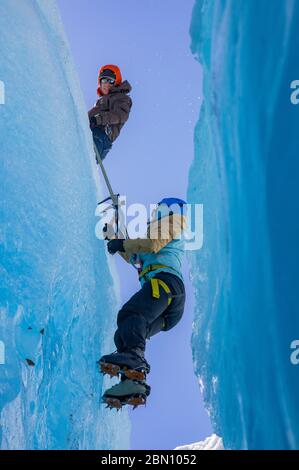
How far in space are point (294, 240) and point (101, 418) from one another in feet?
8.63

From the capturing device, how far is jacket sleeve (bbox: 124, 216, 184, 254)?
392 centimetres

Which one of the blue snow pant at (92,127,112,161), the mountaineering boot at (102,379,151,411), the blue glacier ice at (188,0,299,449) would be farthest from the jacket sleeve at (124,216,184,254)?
the blue snow pant at (92,127,112,161)

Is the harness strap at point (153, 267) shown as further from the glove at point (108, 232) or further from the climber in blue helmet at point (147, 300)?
the glove at point (108, 232)

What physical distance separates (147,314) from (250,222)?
90 centimetres

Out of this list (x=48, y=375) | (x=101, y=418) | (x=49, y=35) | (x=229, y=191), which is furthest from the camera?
(x=49, y=35)

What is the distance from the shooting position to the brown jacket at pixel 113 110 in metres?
6.00

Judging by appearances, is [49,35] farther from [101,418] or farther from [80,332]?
[101,418]

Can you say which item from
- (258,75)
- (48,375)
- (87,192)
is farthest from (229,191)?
(48,375)

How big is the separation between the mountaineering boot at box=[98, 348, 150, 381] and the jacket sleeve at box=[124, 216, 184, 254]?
78 centimetres

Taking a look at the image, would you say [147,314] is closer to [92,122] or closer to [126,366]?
[126,366]

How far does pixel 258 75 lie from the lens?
158 inches

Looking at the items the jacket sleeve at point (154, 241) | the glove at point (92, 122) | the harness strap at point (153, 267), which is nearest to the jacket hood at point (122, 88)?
the glove at point (92, 122)

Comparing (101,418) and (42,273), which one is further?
Result: (101,418)

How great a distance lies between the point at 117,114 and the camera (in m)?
5.98
